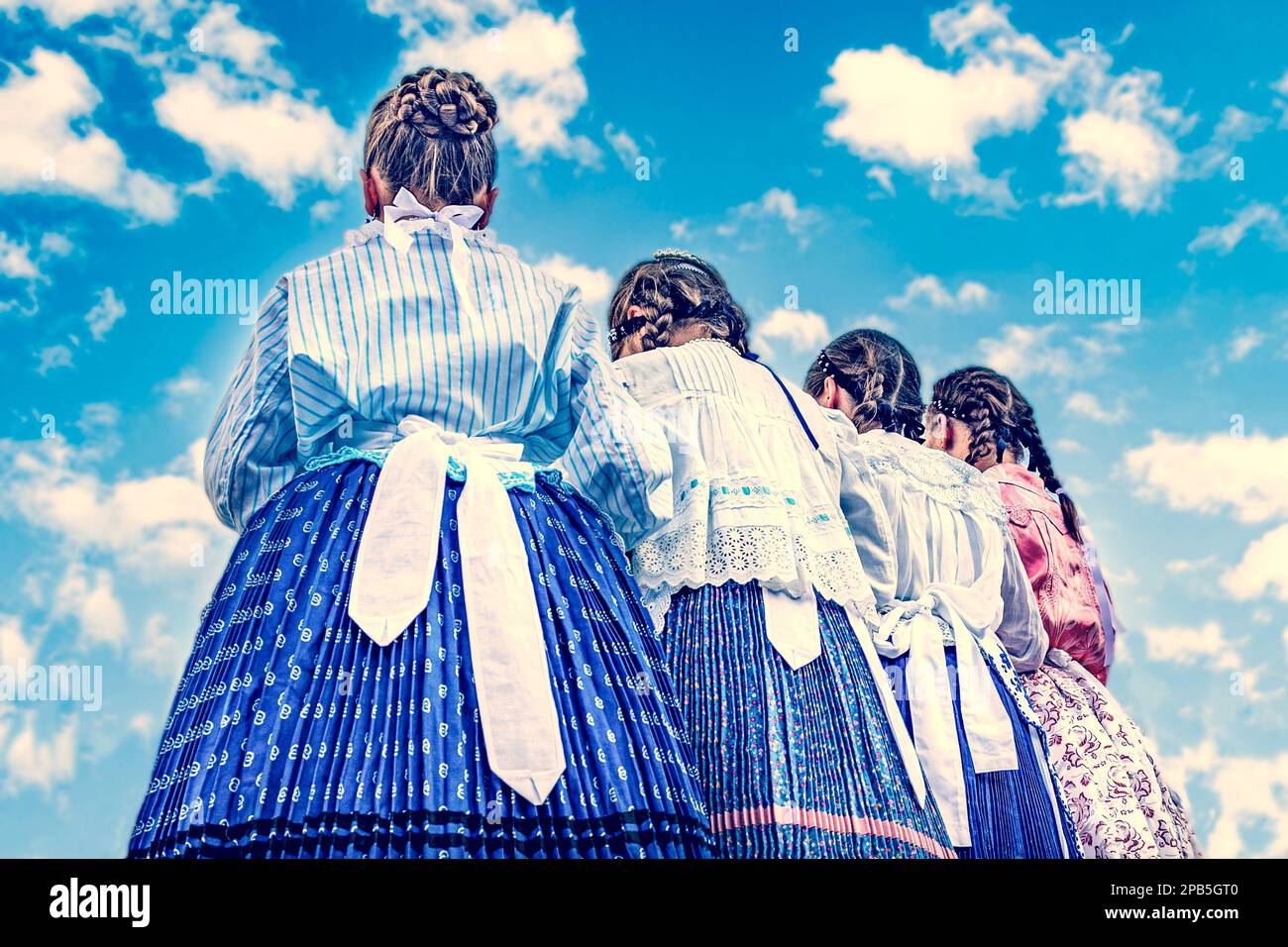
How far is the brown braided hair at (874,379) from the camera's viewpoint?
469 centimetres

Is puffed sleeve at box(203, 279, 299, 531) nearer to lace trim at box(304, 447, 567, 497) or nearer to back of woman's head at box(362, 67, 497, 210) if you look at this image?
lace trim at box(304, 447, 567, 497)

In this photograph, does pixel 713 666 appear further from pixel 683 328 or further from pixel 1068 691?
pixel 1068 691

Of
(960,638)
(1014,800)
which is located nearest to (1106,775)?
(1014,800)

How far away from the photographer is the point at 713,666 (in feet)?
11.3

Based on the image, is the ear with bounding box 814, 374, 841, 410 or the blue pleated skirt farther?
the ear with bounding box 814, 374, 841, 410

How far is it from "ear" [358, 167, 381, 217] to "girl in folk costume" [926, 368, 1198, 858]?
90.1 inches

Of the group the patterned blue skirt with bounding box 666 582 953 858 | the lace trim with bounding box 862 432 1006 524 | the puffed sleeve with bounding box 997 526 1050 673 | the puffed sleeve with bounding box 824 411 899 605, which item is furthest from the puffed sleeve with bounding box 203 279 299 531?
the puffed sleeve with bounding box 997 526 1050 673

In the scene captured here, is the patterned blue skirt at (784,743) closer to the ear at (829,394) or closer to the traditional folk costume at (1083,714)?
the traditional folk costume at (1083,714)

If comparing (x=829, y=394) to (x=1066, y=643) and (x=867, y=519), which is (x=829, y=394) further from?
(x=1066, y=643)

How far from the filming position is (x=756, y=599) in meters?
3.55

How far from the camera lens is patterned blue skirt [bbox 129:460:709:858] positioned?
243 centimetres
